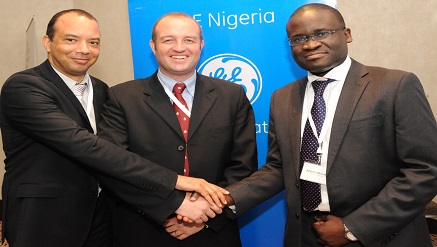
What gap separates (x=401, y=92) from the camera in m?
1.74

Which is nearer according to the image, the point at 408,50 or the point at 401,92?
the point at 401,92

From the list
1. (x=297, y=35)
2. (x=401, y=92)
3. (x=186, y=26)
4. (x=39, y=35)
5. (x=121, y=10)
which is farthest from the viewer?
(x=39, y=35)

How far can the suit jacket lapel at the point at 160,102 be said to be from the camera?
219 centimetres

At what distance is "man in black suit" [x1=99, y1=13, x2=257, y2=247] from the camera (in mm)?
2191

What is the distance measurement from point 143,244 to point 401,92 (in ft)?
5.11

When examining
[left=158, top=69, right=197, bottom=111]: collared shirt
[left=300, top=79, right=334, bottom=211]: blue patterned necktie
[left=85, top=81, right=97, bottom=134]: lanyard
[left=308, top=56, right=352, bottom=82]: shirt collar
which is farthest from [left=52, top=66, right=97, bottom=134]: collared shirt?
[left=308, top=56, right=352, bottom=82]: shirt collar

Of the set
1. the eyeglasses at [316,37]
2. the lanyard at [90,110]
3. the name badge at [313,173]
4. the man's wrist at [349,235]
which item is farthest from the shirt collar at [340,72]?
the lanyard at [90,110]

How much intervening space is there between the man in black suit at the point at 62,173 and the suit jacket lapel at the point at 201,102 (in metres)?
0.30

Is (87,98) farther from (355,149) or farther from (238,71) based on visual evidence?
(355,149)

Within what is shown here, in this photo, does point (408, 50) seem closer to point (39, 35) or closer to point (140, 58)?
point (140, 58)

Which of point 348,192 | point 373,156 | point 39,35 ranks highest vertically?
point 39,35

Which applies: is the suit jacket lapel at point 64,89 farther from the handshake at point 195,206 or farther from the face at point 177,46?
the handshake at point 195,206

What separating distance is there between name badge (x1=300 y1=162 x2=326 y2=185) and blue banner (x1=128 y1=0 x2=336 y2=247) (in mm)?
1111

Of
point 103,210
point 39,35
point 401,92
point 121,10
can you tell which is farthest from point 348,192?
point 39,35
